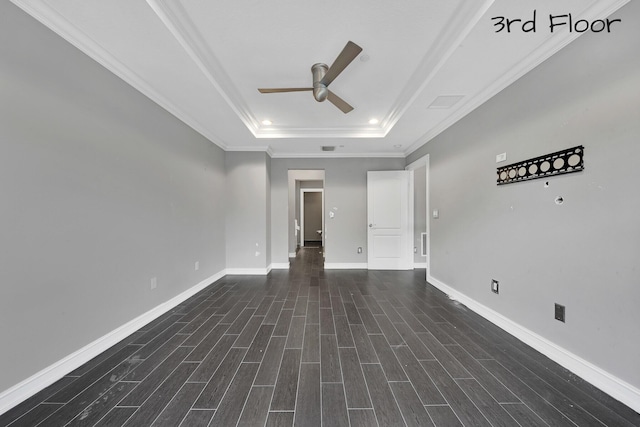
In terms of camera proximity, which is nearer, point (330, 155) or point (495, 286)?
point (495, 286)

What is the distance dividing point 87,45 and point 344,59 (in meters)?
2.01

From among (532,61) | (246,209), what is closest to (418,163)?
(532,61)

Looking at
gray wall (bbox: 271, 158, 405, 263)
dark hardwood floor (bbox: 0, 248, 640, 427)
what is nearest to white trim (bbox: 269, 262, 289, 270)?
gray wall (bbox: 271, 158, 405, 263)

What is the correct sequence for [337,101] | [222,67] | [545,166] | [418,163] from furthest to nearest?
1. [418,163]
2. [337,101]
3. [222,67]
4. [545,166]

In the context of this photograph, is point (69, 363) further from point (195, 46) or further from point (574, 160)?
point (574, 160)

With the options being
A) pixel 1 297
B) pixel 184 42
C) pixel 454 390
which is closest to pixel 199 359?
pixel 1 297

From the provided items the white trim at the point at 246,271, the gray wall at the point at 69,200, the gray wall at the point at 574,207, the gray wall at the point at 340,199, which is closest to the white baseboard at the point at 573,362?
the gray wall at the point at 574,207

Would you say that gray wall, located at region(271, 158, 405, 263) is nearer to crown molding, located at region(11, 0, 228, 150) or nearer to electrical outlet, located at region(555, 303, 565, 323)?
crown molding, located at region(11, 0, 228, 150)

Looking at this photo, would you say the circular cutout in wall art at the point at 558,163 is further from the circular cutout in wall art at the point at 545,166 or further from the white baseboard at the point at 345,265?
the white baseboard at the point at 345,265

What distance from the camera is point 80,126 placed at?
177 centimetres

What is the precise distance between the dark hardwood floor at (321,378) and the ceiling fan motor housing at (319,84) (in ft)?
7.54

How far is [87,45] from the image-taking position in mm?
1775

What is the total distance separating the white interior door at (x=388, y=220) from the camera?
4.80m

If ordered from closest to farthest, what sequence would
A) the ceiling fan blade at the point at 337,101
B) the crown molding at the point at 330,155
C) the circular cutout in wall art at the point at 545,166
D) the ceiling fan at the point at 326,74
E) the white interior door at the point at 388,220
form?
1. the ceiling fan at the point at 326,74
2. the circular cutout in wall art at the point at 545,166
3. the ceiling fan blade at the point at 337,101
4. the white interior door at the point at 388,220
5. the crown molding at the point at 330,155
